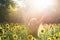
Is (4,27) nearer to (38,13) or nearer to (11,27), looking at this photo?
(11,27)

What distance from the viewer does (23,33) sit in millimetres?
2164

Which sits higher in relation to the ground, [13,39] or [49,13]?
[49,13]

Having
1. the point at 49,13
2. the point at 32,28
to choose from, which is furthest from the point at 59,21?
the point at 32,28

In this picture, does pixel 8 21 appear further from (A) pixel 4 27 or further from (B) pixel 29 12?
(B) pixel 29 12

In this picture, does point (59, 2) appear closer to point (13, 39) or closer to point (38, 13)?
point (38, 13)

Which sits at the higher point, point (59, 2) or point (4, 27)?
point (59, 2)

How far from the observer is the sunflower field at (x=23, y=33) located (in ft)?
7.07

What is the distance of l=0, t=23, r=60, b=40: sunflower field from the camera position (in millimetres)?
2154

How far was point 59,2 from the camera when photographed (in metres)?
2.22

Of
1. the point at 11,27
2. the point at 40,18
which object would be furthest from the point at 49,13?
the point at 11,27

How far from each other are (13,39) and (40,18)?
40cm

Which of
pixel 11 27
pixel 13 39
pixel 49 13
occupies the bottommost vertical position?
pixel 13 39

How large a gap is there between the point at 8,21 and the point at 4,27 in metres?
0.08

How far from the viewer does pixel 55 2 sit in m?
2.21
